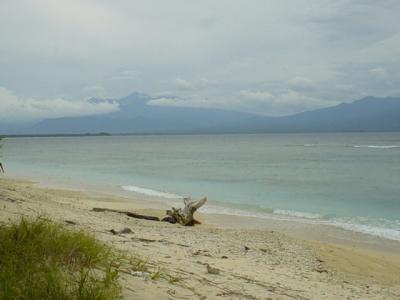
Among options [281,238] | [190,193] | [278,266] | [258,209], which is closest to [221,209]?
[258,209]

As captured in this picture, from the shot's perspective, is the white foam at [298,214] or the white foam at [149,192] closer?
the white foam at [298,214]

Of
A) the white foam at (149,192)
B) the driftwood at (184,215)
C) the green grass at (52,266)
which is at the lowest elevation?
the white foam at (149,192)

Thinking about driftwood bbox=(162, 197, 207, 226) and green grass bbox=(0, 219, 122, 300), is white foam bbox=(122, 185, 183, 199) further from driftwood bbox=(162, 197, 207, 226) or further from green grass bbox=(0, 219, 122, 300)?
green grass bbox=(0, 219, 122, 300)

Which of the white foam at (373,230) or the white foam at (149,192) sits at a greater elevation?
the white foam at (373,230)

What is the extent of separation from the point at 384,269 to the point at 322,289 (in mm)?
4384

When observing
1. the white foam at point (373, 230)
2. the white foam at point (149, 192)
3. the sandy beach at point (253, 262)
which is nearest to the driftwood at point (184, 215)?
the sandy beach at point (253, 262)

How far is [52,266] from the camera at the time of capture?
4809 mm

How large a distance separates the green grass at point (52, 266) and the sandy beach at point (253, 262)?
397 mm

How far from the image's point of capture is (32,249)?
5109 mm

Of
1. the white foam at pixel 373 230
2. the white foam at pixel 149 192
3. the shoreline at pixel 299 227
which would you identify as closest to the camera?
the shoreline at pixel 299 227

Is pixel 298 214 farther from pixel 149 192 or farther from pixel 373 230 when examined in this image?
pixel 149 192

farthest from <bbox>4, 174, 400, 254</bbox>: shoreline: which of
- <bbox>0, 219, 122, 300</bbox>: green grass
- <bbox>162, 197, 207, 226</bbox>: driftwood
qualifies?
<bbox>0, 219, 122, 300</bbox>: green grass

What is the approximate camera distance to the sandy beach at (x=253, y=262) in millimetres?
5855

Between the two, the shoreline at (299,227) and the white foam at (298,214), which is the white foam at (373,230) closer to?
the shoreline at (299,227)
